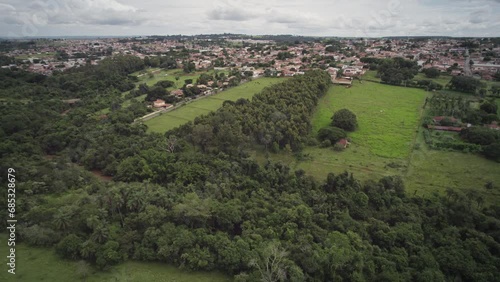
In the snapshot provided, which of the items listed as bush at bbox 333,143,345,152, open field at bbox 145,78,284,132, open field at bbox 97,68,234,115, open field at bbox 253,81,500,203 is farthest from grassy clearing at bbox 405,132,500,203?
open field at bbox 97,68,234,115

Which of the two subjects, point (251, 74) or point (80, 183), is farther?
point (251, 74)

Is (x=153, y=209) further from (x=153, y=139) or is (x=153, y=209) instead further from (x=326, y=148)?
(x=326, y=148)

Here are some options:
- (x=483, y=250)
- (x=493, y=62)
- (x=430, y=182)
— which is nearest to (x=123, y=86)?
(x=430, y=182)

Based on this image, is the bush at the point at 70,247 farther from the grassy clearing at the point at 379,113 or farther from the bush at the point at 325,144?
the grassy clearing at the point at 379,113

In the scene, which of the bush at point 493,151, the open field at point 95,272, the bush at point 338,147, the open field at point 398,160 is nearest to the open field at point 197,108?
the open field at point 398,160

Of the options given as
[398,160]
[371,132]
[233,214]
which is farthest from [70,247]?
[371,132]

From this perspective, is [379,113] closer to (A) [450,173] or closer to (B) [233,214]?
(A) [450,173]

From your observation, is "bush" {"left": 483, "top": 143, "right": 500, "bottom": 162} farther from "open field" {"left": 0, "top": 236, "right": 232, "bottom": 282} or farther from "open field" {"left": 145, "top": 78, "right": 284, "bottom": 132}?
"open field" {"left": 145, "top": 78, "right": 284, "bottom": 132}

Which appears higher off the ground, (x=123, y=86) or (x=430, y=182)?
(x=123, y=86)
